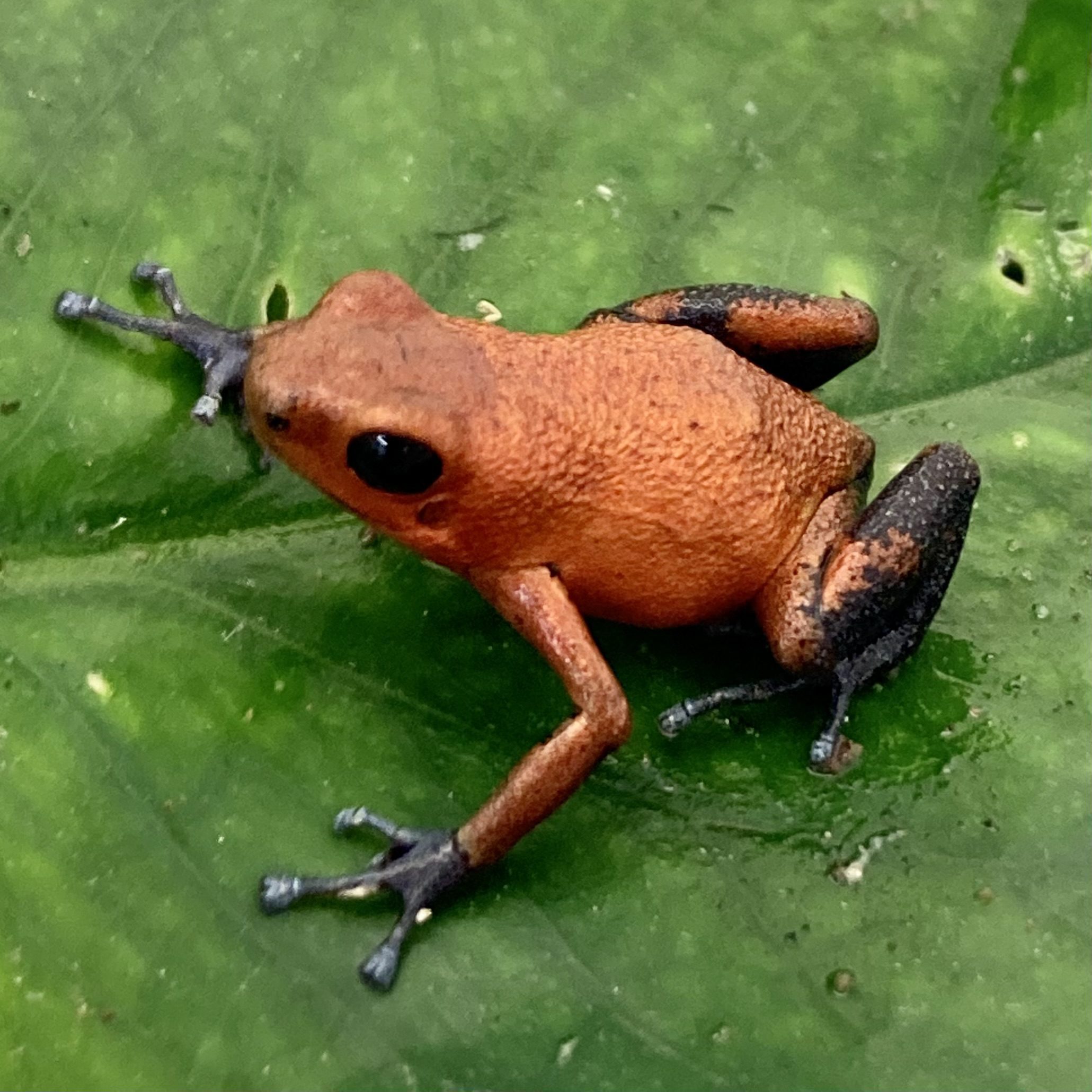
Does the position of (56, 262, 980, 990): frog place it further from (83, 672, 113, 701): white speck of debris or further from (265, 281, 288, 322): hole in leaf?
(83, 672, 113, 701): white speck of debris

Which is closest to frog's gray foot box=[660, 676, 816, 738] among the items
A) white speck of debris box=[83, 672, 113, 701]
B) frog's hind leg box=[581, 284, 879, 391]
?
frog's hind leg box=[581, 284, 879, 391]

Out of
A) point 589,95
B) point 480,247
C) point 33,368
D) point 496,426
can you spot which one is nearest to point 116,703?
point 33,368

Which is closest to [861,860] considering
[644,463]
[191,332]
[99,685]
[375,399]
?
[644,463]

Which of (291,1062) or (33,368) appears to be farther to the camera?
(33,368)

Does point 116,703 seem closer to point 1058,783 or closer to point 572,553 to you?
point 572,553

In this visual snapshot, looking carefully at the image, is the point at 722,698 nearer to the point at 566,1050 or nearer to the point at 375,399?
A: the point at 566,1050
